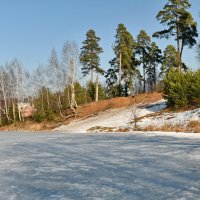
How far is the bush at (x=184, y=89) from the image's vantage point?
26.8 m

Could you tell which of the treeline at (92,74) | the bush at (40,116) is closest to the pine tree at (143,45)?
the treeline at (92,74)

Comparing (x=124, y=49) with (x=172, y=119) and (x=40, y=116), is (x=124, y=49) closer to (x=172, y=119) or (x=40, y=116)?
(x=40, y=116)

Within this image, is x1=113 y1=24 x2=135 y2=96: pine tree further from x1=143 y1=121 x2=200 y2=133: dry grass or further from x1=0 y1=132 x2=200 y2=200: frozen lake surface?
x1=0 y1=132 x2=200 y2=200: frozen lake surface

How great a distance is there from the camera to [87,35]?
175ft

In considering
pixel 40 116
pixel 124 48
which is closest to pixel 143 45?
pixel 124 48

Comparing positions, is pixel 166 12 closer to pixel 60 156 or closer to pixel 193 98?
pixel 193 98

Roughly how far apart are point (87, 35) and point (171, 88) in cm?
2847

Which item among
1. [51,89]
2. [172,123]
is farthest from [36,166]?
[51,89]

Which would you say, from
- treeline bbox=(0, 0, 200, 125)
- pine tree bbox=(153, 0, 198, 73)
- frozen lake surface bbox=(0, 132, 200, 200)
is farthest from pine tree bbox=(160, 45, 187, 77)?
frozen lake surface bbox=(0, 132, 200, 200)

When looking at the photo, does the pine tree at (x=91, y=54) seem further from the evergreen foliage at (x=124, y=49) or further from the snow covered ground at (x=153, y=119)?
the snow covered ground at (x=153, y=119)

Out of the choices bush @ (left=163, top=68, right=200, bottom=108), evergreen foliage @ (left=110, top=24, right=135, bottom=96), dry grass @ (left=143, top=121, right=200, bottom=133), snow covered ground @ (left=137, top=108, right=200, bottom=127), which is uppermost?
evergreen foliage @ (left=110, top=24, right=135, bottom=96)

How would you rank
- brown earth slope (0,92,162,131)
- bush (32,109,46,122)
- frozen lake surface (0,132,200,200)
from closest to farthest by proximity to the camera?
frozen lake surface (0,132,200,200) → brown earth slope (0,92,162,131) → bush (32,109,46,122)

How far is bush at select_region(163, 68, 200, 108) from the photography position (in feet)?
88.0

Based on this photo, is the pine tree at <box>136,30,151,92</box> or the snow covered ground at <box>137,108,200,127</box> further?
the pine tree at <box>136,30,151,92</box>
